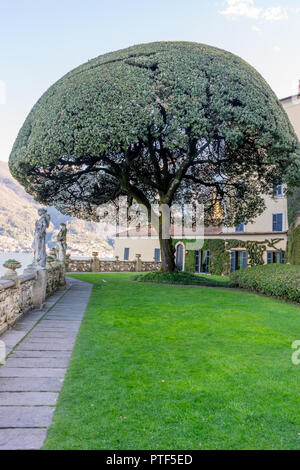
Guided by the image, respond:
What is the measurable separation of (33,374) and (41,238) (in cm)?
705

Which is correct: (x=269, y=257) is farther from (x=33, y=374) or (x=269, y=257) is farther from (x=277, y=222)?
(x=33, y=374)

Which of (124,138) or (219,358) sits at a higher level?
(124,138)

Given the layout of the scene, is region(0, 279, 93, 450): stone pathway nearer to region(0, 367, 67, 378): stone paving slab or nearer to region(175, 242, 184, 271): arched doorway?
region(0, 367, 67, 378): stone paving slab

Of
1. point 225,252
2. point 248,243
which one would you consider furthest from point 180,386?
point 225,252

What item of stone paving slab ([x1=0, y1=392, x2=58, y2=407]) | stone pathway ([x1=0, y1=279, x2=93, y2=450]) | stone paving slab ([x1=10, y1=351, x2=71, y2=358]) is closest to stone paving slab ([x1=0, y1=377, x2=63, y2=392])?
stone pathway ([x1=0, y1=279, x2=93, y2=450])

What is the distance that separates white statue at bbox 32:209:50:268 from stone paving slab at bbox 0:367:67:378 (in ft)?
20.2

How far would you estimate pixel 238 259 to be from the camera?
29.0 meters

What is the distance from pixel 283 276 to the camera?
1270 centimetres

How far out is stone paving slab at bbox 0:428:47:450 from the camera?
2.80m

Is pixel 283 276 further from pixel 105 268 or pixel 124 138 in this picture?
pixel 105 268

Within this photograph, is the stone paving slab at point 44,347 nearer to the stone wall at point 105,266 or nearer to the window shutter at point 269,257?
the stone wall at point 105,266

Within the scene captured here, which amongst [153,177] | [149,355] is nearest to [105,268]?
[153,177]

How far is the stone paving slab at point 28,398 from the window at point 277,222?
2580 centimetres

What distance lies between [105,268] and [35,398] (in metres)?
24.9
